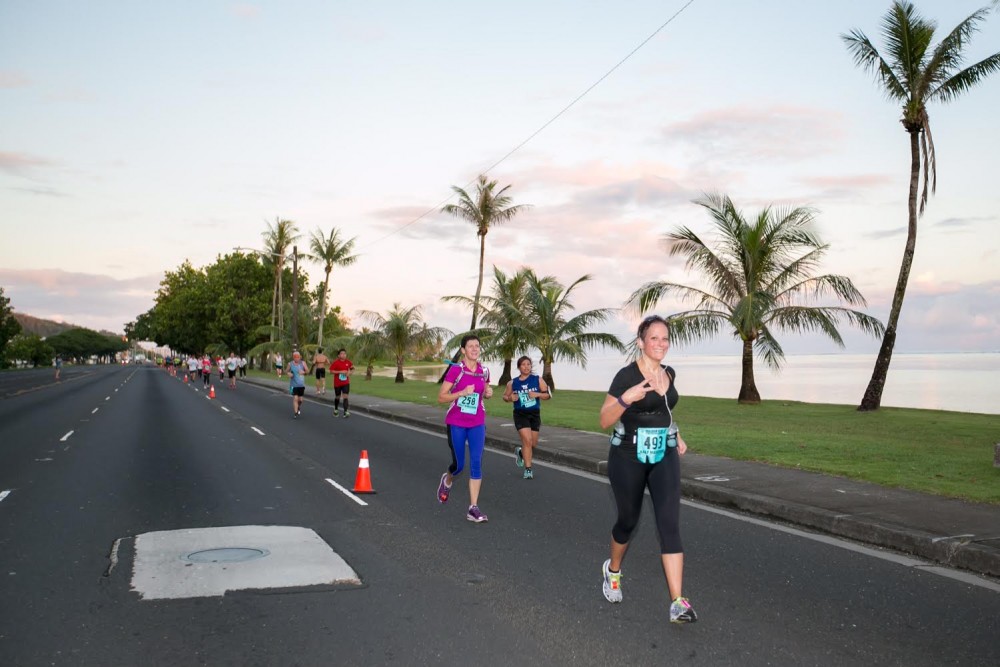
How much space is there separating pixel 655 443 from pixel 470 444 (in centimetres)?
370

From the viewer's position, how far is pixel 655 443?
5.19m

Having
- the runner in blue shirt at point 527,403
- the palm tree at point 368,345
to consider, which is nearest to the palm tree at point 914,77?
the runner in blue shirt at point 527,403

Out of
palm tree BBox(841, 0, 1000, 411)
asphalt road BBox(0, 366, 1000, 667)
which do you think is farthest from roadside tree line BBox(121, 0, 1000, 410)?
asphalt road BBox(0, 366, 1000, 667)

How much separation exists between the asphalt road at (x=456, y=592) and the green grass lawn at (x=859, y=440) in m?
2.98

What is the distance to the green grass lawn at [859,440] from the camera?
10.4m

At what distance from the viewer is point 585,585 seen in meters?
6.06

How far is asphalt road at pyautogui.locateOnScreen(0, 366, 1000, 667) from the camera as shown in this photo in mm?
4699

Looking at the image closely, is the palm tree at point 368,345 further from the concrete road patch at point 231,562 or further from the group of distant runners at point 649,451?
the group of distant runners at point 649,451

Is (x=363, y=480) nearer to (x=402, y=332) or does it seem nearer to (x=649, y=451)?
(x=649, y=451)

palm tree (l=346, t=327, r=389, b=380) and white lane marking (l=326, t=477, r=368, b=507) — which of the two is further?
palm tree (l=346, t=327, r=389, b=380)

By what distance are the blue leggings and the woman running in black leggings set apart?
3.38 meters

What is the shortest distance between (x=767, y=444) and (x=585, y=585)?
886 centimetres

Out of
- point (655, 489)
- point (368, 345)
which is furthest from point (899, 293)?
point (368, 345)

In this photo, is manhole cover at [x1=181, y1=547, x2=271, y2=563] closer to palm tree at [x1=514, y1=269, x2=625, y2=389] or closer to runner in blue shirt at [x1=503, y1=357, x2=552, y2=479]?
runner in blue shirt at [x1=503, y1=357, x2=552, y2=479]
